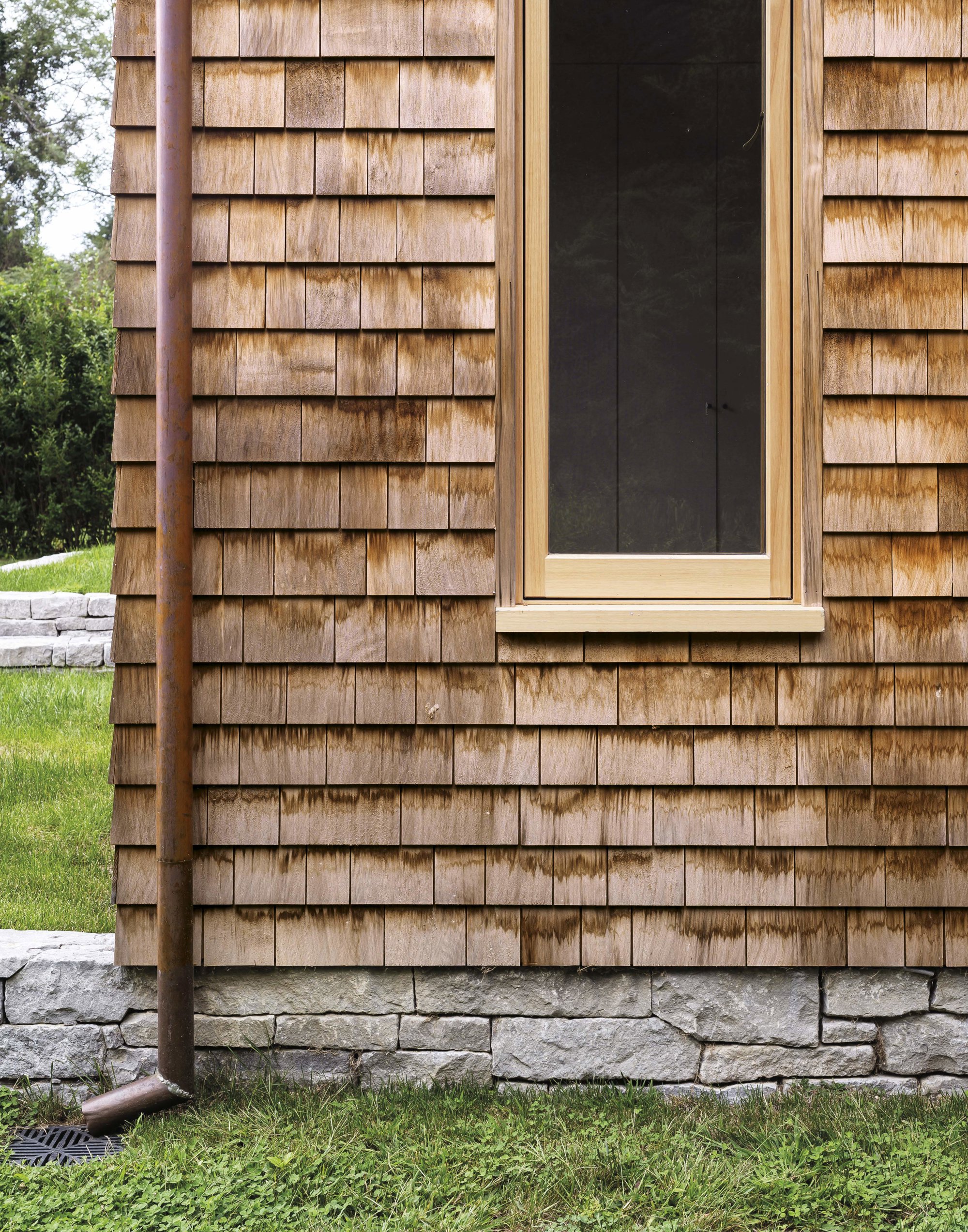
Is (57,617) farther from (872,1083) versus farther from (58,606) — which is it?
(872,1083)

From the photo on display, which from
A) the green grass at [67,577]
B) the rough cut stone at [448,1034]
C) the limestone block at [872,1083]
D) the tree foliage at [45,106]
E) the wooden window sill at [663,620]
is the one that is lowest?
the limestone block at [872,1083]

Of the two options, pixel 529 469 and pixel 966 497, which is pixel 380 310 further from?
pixel 966 497

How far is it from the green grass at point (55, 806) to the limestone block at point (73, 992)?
443 millimetres

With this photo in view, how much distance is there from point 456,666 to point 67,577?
232 inches

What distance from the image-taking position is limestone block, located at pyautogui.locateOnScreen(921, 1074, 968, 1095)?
239 cm

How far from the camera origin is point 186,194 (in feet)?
7.52

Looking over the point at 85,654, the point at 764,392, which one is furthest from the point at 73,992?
the point at 85,654

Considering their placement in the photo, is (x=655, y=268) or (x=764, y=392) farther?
(x=655, y=268)

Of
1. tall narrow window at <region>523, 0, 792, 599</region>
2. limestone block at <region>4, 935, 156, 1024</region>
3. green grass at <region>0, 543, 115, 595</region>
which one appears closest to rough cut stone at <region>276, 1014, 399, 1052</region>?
limestone block at <region>4, 935, 156, 1024</region>

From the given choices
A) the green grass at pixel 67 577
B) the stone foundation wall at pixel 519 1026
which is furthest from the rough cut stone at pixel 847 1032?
the green grass at pixel 67 577

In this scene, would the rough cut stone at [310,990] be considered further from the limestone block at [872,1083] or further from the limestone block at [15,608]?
the limestone block at [15,608]

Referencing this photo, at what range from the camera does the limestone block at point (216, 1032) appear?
94.3 inches

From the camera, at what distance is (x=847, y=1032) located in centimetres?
239

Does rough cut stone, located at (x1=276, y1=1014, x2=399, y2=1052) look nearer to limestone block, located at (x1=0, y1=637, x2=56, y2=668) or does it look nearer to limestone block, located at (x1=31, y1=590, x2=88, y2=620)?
limestone block, located at (x1=0, y1=637, x2=56, y2=668)
